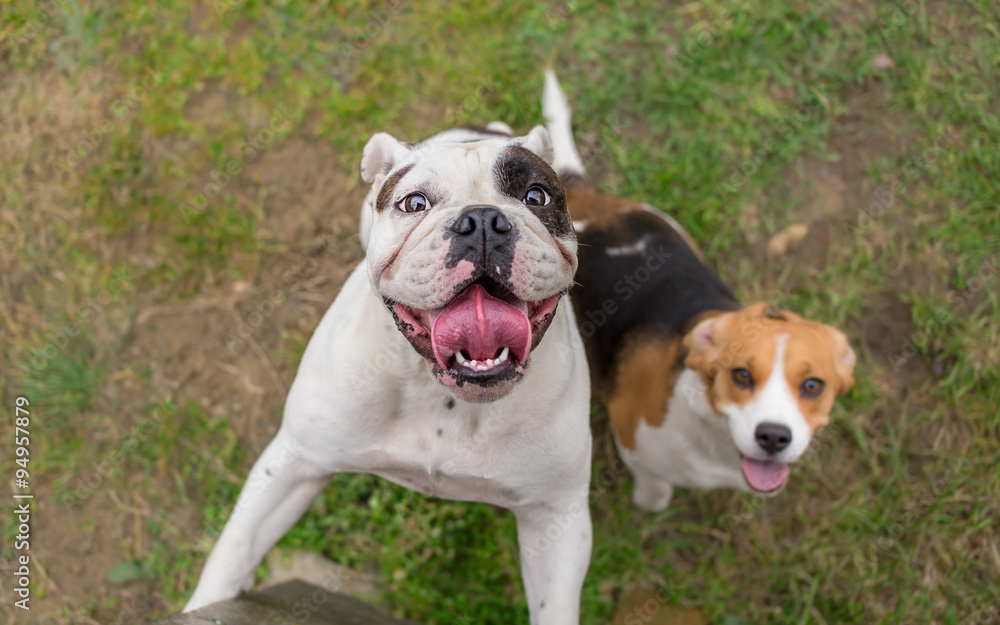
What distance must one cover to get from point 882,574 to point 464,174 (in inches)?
160

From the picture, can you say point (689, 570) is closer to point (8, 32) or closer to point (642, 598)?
point (642, 598)

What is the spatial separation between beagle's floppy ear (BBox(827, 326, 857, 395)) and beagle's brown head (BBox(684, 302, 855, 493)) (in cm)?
2

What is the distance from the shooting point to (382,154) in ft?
10.2

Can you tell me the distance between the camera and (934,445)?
16.5ft

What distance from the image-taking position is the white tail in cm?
495

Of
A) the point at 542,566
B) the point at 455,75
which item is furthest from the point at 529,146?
the point at 455,75
